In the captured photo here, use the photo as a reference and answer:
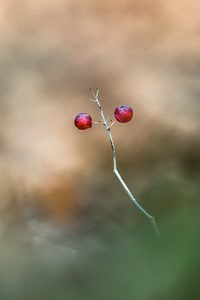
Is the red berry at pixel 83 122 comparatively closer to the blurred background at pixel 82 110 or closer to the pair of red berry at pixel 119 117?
the pair of red berry at pixel 119 117

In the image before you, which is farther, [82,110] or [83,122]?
[82,110]

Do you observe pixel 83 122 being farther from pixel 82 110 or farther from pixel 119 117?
pixel 82 110

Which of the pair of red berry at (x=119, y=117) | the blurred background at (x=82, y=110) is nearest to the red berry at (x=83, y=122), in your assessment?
the pair of red berry at (x=119, y=117)

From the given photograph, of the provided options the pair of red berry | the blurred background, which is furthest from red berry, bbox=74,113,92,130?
the blurred background

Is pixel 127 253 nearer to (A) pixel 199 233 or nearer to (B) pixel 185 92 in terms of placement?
(A) pixel 199 233

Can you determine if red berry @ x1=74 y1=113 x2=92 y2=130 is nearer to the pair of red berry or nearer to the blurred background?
the pair of red berry

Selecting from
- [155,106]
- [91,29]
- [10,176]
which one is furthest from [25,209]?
[91,29]

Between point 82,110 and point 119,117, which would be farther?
point 82,110

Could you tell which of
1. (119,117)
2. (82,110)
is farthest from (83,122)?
(82,110)
